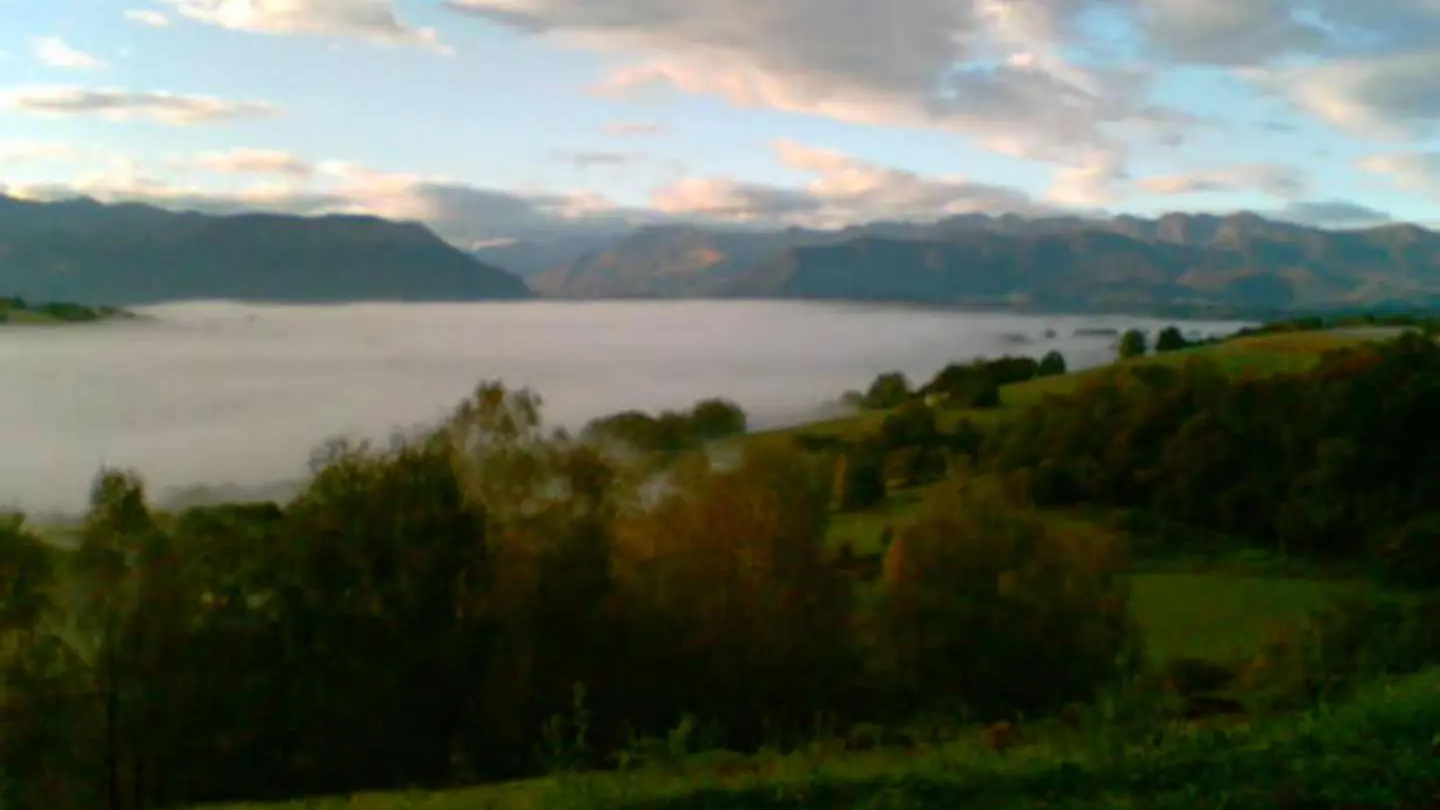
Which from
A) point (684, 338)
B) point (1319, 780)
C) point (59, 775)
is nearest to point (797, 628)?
point (59, 775)

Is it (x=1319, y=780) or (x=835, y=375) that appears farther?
(x=835, y=375)

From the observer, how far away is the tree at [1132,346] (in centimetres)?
11619

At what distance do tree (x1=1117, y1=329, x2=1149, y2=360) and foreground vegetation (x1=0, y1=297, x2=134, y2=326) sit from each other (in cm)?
12295

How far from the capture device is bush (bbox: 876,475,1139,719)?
2772 centimetres

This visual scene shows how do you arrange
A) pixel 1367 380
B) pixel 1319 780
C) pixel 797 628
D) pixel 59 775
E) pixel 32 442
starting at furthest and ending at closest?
pixel 32 442 → pixel 1367 380 → pixel 797 628 → pixel 59 775 → pixel 1319 780

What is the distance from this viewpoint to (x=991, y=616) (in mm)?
28172

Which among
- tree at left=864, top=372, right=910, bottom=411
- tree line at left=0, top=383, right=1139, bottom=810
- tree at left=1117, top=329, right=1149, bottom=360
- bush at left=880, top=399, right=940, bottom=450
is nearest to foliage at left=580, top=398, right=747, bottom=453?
bush at left=880, top=399, right=940, bottom=450

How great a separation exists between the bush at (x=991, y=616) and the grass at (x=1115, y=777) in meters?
16.1

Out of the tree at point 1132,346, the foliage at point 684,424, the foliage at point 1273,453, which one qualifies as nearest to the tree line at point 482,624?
the foliage at point 684,424

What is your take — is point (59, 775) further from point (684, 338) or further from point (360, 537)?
point (684, 338)

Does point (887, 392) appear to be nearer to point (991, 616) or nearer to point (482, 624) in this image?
point (991, 616)

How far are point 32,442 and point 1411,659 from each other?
243 feet

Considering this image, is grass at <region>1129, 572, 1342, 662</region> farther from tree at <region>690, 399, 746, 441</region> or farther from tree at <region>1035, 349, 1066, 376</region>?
tree at <region>1035, 349, 1066, 376</region>

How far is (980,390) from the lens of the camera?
9544cm
